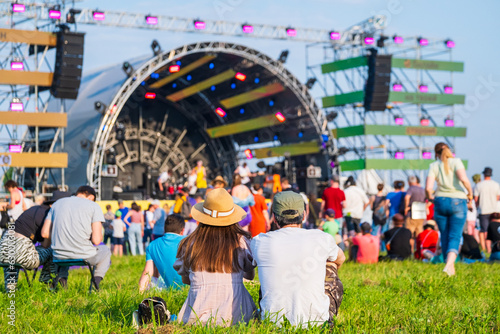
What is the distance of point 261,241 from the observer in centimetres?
439

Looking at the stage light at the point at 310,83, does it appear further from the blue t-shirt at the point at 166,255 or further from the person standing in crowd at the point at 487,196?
the blue t-shirt at the point at 166,255

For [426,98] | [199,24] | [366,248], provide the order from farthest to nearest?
[426,98]
[199,24]
[366,248]

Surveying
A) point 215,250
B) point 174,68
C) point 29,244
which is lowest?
point 29,244

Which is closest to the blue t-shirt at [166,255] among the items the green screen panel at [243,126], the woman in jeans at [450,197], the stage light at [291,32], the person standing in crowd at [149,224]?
the woman in jeans at [450,197]

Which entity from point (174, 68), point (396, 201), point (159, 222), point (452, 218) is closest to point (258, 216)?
point (396, 201)

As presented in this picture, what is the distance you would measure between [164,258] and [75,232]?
150cm

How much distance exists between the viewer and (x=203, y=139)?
3294 cm

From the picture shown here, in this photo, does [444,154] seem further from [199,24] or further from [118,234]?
[199,24]

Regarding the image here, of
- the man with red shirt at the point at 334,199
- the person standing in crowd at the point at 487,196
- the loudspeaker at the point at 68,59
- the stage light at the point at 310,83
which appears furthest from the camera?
the stage light at the point at 310,83

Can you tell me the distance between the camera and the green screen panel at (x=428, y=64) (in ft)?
125

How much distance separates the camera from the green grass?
453 cm

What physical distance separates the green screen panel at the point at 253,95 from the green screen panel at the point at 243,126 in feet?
3.17

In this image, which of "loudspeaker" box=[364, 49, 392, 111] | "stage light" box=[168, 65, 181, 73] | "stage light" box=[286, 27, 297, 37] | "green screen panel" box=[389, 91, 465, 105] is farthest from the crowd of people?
"green screen panel" box=[389, 91, 465, 105]

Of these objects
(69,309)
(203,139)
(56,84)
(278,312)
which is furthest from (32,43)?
(278,312)
